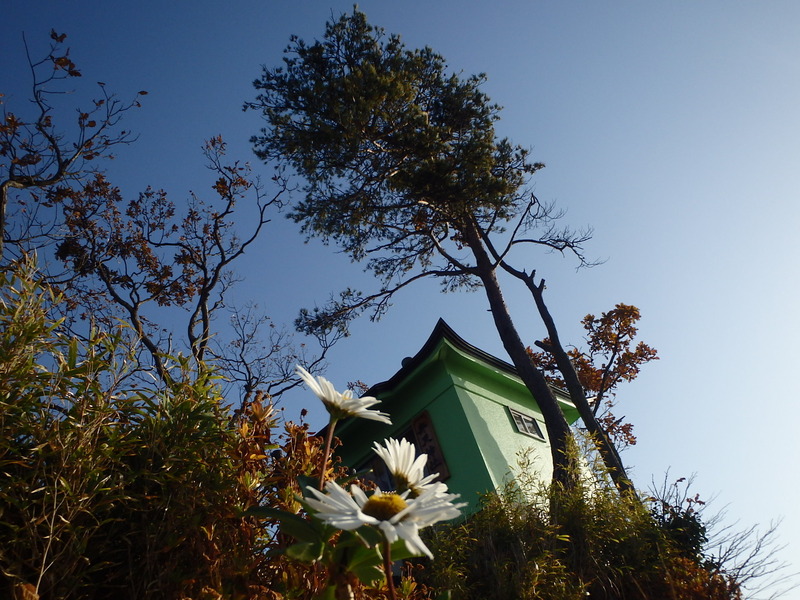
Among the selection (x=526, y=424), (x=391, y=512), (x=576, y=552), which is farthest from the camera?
(x=526, y=424)

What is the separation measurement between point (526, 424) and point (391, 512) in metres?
10.2

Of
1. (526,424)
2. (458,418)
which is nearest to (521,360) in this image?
(458,418)

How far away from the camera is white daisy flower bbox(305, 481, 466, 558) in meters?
1.02

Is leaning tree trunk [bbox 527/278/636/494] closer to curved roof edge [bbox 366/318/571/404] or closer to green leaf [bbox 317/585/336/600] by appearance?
curved roof edge [bbox 366/318/571/404]

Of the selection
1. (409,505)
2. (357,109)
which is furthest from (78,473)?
(357,109)

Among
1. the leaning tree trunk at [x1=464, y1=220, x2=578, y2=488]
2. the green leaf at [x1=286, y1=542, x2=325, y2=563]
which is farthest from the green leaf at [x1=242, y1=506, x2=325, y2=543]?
the leaning tree trunk at [x1=464, y1=220, x2=578, y2=488]

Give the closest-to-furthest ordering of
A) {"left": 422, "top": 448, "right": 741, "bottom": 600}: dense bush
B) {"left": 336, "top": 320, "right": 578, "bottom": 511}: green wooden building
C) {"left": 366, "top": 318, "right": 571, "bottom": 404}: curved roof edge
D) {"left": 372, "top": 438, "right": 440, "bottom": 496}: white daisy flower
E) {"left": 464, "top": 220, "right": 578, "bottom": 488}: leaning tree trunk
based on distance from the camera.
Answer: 1. {"left": 372, "top": 438, "right": 440, "bottom": 496}: white daisy flower
2. {"left": 422, "top": 448, "right": 741, "bottom": 600}: dense bush
3. {"left": 464, "top": 220, "right": 578, "bottom": 488}: leaning tree trunk
4. {"left": 336, "top": 320, "right": 578, "bottom": 511}: green wooden building
5. {"left": 366, "top": 318, "right": 571, "bottom": 404}: curved roof edge

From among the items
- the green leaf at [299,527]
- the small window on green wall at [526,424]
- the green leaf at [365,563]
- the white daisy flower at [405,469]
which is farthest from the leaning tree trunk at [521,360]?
the green leaf at [299,527]

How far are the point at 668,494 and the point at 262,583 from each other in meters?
5.09

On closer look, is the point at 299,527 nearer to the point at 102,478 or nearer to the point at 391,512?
the point at 391,512

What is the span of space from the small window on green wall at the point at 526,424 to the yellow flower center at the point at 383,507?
31.5ft

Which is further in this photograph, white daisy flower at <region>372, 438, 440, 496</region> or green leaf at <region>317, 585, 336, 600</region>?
white daisy flower at <region>372, 438, 440, 496</region>

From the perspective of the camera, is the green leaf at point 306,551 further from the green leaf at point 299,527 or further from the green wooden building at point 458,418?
the green wooden building at point 458,418

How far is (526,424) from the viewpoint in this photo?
10.7 m
